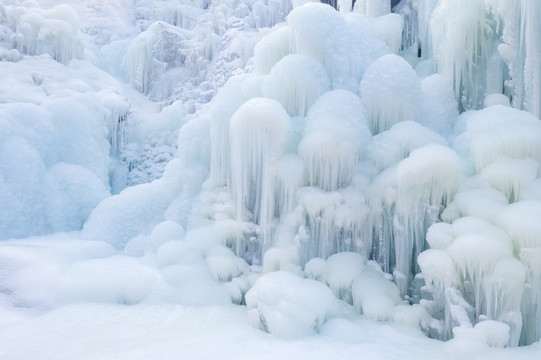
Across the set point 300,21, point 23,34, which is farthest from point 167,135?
point 300,21

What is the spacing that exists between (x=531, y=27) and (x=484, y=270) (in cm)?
319

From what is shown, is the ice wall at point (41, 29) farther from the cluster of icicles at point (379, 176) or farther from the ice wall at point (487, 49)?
the ice wall at point (487, 49)

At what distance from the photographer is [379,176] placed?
5.39 meters

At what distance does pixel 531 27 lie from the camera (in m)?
5.38

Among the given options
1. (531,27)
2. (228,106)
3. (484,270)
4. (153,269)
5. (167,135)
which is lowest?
(153,269)

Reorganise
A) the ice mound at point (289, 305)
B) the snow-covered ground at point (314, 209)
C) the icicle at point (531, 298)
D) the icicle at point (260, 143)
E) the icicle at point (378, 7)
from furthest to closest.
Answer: the icicle at point (378, 7) → the icicle at point (260, 143) → the ice mound at point (289, 305) → the snow-covered ground at point (314, 209) → the icicle at point (531, 298)

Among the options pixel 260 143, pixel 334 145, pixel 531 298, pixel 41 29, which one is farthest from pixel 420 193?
pixel 41 29

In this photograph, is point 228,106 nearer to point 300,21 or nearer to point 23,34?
point 300,21

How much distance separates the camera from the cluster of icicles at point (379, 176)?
4.17 metres

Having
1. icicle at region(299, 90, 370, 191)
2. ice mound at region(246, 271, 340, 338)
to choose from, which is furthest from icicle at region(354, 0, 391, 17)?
ice mound at region(246, 271, 340, 338)

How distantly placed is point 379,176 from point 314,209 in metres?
0.87

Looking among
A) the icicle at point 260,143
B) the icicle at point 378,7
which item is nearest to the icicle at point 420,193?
the icicle at point 260,143

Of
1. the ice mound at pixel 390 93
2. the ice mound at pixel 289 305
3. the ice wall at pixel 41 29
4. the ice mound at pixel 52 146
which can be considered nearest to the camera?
the ice mound at pixel 289 305

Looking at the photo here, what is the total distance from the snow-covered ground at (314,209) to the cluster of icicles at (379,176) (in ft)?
0.07
